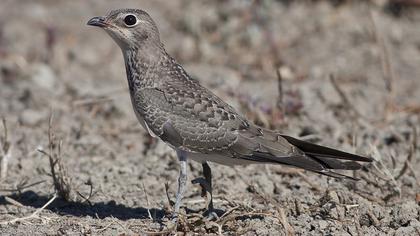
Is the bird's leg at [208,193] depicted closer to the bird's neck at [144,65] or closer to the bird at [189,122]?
the bird at [189,122]

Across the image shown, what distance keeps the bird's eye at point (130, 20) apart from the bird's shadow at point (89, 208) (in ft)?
4.62

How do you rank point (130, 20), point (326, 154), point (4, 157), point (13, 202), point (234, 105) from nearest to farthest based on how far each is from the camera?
point (326, 154) < point (13, 202) < point (130, 20) < point (4, 157) < point (234, 105)

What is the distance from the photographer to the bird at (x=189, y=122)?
5871 mm

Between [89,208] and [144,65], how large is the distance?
118cm

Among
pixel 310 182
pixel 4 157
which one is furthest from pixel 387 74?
pixel 4 157

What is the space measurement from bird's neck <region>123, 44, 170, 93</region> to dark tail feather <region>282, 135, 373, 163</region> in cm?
113

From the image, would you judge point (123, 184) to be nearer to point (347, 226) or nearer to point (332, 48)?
point (347, 226)

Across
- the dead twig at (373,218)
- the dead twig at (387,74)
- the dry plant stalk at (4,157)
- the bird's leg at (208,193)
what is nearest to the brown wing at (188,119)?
the bird's leg at (208,193)

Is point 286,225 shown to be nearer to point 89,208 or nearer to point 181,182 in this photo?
point 181,182

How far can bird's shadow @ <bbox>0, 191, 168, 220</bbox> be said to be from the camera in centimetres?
609

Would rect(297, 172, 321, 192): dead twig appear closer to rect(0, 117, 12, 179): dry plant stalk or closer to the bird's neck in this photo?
the bird's neck

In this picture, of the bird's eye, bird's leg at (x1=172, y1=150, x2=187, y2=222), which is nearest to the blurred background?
bird's leg at (x1=172, y1=150, x2=187, y2=222)

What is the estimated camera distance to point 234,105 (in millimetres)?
8711

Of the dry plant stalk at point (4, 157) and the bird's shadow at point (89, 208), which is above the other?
the dry plant stalk at point (4, 157)
